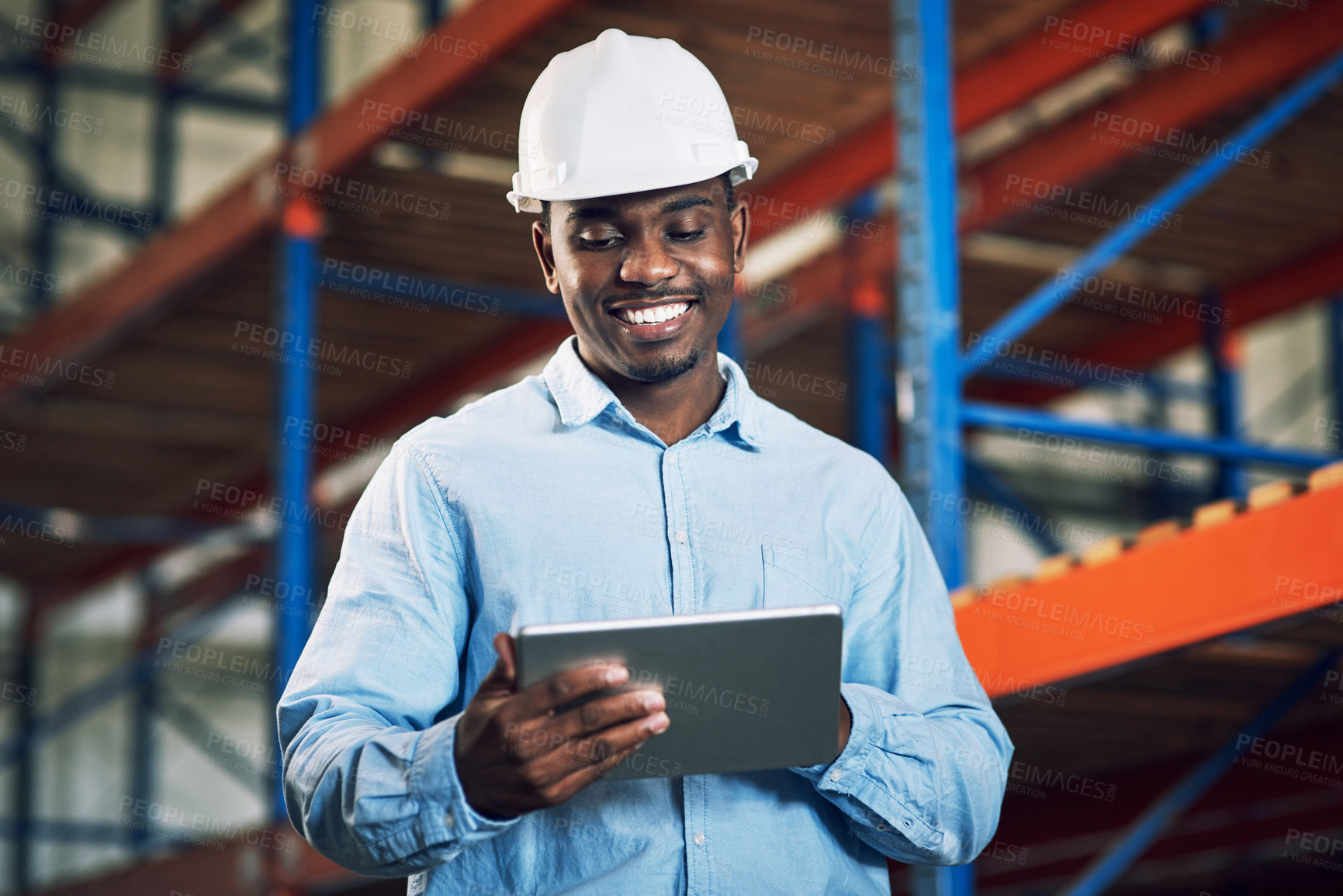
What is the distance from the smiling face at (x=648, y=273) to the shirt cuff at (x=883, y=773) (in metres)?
0.49

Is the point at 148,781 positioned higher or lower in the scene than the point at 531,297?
lower

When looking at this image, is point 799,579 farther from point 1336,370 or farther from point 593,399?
point 1336,370

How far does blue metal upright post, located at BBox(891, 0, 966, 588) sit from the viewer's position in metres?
4.85

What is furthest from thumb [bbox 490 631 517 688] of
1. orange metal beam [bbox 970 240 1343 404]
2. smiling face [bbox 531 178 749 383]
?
orange metal beam [bbox 970 240 1343 404]

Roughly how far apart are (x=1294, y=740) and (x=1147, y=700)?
1144 mm

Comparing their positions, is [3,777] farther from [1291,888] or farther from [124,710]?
[1291,888]

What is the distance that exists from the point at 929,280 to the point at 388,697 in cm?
336

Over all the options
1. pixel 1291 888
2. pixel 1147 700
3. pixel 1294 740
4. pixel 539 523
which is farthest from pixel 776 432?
pixel 1291 888

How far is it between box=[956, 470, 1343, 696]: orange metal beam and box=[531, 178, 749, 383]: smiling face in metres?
2.16

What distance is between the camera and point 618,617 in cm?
198

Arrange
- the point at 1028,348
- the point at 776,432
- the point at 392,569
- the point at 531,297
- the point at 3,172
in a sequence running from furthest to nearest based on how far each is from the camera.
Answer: the point at 3,172 → the point at 1028,348 → the point at 531,297 → the point at 776,432 → the point at 392,569

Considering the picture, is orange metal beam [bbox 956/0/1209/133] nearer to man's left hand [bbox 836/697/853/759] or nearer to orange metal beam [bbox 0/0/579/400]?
orange metal beam [bbox 0/0/579/400]

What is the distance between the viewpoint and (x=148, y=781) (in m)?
14.6

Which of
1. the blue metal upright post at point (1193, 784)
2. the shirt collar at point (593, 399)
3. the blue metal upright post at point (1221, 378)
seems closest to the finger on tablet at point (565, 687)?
the shirt collar at point (593, 399)
